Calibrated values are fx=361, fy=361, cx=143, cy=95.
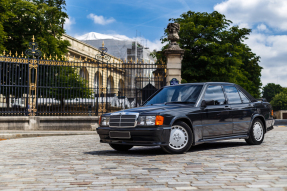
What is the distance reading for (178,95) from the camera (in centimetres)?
819

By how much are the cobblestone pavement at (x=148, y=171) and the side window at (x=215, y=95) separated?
126 centimetres

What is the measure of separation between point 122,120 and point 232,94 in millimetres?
2988

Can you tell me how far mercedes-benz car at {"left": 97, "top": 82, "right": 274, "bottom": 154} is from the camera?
22.8 feet

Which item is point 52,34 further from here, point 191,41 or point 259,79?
point 259,79

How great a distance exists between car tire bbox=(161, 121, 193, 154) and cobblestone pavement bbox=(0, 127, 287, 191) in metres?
0.18

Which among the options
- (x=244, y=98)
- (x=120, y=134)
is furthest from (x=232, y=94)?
(x=120, y=134)

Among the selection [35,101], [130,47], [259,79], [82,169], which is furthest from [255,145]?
[130,47]

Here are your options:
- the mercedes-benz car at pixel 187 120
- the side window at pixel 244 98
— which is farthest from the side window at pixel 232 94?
the side window at pixel 244 98

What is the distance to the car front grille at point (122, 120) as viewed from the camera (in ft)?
23.3

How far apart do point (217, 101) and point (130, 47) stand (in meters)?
52.0

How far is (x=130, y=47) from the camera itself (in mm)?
59469

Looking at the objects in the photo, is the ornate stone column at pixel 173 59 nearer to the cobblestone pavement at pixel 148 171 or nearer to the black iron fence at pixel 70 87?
the black iron fence at pixel 70 87

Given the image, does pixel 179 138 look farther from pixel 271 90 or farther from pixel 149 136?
pixel 271 90

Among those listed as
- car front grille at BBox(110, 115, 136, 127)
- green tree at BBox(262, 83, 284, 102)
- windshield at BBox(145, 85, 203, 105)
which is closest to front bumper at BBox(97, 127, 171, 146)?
car front grille at BBox(110, 115, 136, 127)
